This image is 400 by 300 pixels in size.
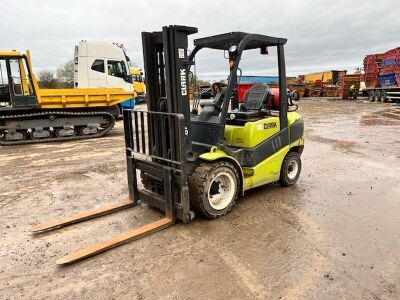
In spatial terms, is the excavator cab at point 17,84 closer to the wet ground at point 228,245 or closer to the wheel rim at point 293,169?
the wet ground at point 228,245

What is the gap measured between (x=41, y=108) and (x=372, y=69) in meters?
24.0

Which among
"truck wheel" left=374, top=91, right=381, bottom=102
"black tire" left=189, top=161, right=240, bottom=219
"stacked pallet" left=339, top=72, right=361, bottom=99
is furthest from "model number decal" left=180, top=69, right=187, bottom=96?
"stacked pallet" left=339, top=72, right=361, bottom=99

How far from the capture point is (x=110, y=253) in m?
3.54

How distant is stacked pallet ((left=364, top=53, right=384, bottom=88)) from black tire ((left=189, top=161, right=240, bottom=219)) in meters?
25.0

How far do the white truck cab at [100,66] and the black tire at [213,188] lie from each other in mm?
11106

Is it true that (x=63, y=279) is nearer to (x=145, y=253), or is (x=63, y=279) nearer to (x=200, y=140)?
(x=145, y=253)

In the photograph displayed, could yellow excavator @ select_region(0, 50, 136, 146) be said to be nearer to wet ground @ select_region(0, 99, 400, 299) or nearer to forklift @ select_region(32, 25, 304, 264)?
wet ground @ select_region(0, 99, 400, 299)

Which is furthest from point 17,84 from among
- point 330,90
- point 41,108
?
point 330,90

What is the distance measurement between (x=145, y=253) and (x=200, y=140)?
178 centimetres

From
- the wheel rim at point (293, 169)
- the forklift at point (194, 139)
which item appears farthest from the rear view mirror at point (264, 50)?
the wheel rim at point (293, 169)

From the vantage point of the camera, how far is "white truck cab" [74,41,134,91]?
13.9m

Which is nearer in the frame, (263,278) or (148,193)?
(263,278)

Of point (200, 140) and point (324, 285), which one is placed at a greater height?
point (200, 140)

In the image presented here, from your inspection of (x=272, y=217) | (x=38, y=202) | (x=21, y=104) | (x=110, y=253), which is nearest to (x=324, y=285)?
(x=272, y=217)
